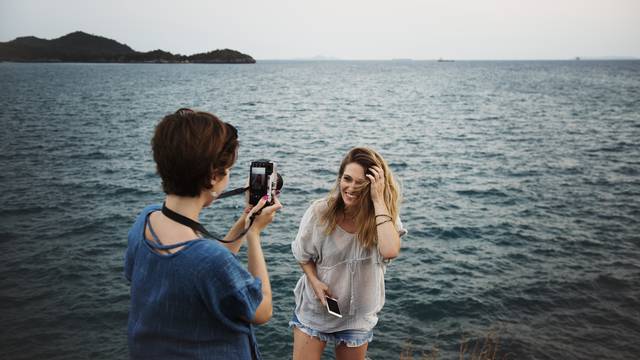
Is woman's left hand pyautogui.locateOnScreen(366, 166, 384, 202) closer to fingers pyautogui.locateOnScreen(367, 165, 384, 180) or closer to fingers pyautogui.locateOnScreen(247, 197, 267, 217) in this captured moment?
fingers pyautogui.locateOnScreen(367, 165, 384, 180)

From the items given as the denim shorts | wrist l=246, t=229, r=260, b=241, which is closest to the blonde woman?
the denim shorts

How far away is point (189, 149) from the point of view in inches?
70.6

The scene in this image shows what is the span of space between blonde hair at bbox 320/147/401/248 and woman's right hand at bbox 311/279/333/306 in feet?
1.42

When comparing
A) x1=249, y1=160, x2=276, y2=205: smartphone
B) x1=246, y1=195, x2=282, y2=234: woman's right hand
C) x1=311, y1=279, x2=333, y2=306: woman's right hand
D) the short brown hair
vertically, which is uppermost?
the short brown hair

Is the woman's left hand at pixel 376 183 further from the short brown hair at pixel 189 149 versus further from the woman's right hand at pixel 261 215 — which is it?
the short brown hair at pixel 189 149

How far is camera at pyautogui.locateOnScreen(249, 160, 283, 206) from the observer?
101 inches

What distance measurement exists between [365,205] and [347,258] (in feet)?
1.54

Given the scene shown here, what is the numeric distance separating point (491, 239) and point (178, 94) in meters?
69.3

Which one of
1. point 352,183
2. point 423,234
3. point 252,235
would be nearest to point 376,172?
point 352,183

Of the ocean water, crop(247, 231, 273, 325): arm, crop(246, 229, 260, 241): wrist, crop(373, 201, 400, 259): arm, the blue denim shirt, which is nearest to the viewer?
the blue denim shirt

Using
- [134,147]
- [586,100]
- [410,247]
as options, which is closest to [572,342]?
[410,247]

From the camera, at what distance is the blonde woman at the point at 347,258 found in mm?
3713

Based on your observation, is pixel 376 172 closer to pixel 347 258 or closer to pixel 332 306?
pixel 347 258

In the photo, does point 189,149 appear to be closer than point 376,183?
Yes
